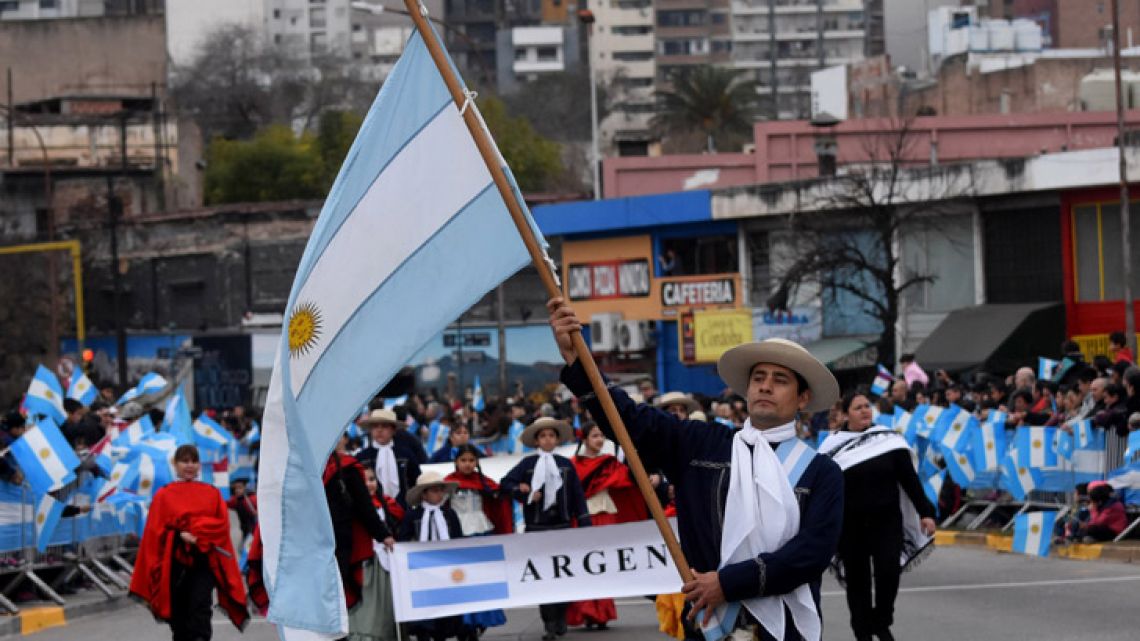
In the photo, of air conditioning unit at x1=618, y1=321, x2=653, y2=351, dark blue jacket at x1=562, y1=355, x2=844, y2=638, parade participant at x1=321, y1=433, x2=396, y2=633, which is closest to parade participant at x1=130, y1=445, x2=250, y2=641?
parade participant at x1=321, y1=433, x2=396, y2=633

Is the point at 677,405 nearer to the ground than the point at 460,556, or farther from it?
farther from it

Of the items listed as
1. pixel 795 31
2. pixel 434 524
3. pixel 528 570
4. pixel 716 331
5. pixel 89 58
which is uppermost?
pixel 795 31

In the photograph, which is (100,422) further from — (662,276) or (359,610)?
(662,276)

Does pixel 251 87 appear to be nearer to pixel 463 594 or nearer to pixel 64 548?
pixel 64 548

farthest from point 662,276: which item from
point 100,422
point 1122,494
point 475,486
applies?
point 475,486

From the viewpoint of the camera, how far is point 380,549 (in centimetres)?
1455

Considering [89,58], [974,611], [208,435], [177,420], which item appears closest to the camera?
[974,611]

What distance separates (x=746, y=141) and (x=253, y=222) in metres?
23.5

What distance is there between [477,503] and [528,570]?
4.50 feet

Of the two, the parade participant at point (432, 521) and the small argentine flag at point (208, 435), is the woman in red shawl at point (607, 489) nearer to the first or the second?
the parade participant at point (432, 521)

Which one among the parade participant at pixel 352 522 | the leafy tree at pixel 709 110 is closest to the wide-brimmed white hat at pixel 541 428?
the parade participant at pixel 352 522

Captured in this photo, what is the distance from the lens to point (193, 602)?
14055mm

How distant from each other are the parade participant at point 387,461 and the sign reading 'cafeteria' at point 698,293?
32.4 m

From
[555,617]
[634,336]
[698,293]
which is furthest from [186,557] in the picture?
[634,336]
